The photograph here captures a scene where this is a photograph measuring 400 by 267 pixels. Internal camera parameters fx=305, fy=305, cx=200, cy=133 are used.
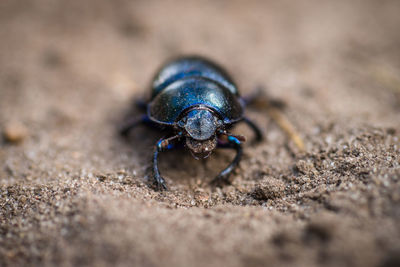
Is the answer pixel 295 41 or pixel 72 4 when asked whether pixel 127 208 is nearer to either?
pixel 295 41

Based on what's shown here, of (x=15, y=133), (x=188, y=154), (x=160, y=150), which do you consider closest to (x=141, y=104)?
(x=188, y=154)

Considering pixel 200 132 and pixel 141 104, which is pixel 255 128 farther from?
pixel 141 104

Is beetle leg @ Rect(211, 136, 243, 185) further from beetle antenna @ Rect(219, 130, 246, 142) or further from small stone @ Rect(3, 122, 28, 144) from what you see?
small stone @ Rect(3, 122, 28, 144)

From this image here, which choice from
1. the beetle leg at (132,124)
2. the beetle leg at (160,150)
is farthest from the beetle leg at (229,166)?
the beetle leg at (132,124)

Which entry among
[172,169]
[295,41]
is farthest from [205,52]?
[172,169]

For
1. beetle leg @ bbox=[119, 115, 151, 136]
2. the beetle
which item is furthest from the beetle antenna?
beetle leg @ bbox=[119, 115, 151, 136]
